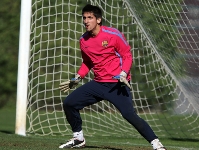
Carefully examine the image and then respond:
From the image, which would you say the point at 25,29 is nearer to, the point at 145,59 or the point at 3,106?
the point at 145,59

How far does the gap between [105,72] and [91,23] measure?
59 centimetres

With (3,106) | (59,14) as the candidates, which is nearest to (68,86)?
(59,14)

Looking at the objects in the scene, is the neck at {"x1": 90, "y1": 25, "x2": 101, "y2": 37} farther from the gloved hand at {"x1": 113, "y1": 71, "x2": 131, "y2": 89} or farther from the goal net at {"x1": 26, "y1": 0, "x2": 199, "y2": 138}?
the goal net at {"x1": 26, "y1": 0, "x2": 199, "y2": 138}

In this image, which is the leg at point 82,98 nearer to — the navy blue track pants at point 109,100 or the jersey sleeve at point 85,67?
the navy blue track pants at point 109,100

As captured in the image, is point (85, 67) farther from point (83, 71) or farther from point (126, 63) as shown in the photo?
point (126, 63)

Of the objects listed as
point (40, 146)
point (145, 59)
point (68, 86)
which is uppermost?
point (145, 59)

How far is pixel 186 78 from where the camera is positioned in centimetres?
983

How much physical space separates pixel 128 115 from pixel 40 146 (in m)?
1.20

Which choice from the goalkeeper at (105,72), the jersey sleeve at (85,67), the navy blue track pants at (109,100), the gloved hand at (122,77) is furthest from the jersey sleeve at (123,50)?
the jersey sleeve at (85,67)

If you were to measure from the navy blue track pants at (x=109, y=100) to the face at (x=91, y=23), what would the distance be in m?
0.62

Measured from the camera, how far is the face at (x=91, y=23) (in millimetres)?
7570

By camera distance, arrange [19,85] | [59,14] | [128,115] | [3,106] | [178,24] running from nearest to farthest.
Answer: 1. [128,115]
2. [178,24]
3. [19,85]
4. [59,14]
5. [3,106]

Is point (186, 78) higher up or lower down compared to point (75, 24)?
lower down

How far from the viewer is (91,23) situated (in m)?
7.57
